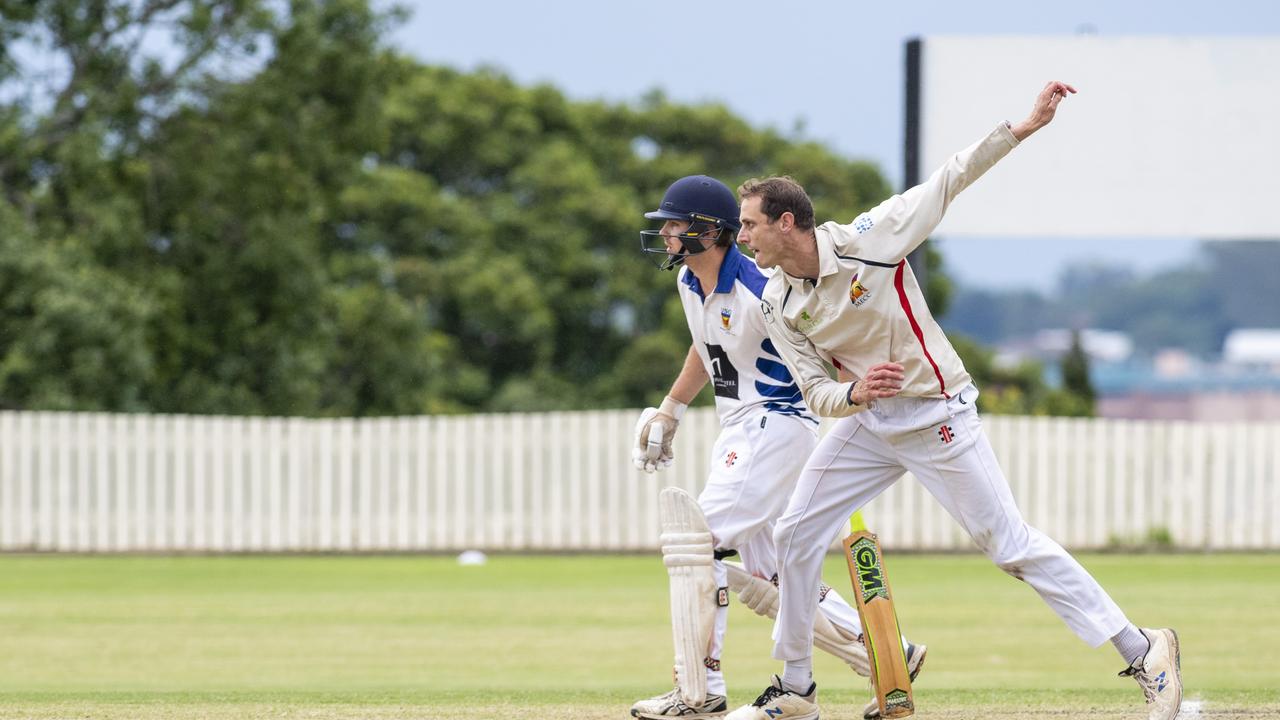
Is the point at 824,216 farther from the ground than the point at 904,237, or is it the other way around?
the point at 824,216

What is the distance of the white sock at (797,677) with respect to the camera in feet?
20.4

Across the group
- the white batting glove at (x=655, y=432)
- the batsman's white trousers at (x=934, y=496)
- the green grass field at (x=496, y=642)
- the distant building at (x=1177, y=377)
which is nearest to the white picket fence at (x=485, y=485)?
the green grass field at (x=496, y=642)

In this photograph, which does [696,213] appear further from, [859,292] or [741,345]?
[859,292]

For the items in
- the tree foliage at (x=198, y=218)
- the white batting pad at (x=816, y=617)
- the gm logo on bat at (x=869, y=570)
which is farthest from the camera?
the tree foliage at (x=198, y=218)

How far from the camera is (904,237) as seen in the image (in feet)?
18.9

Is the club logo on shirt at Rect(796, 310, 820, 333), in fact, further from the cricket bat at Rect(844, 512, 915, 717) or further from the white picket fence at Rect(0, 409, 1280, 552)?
the white picket fence at Rect(0, 409, 1280, 552)

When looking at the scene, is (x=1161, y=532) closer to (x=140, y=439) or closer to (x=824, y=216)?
(x=140, y=439)

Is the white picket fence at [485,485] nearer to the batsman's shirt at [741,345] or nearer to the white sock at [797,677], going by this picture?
the batsman's shirt at [741,345]

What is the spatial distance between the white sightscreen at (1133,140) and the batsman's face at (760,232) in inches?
333

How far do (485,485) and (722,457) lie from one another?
11724 millimetres

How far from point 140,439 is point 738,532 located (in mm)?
12638

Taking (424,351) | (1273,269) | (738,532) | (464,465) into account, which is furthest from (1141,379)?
(738,532)

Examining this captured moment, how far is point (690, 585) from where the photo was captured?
20.9 ft

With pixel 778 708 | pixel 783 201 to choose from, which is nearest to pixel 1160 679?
pixel 778 708
